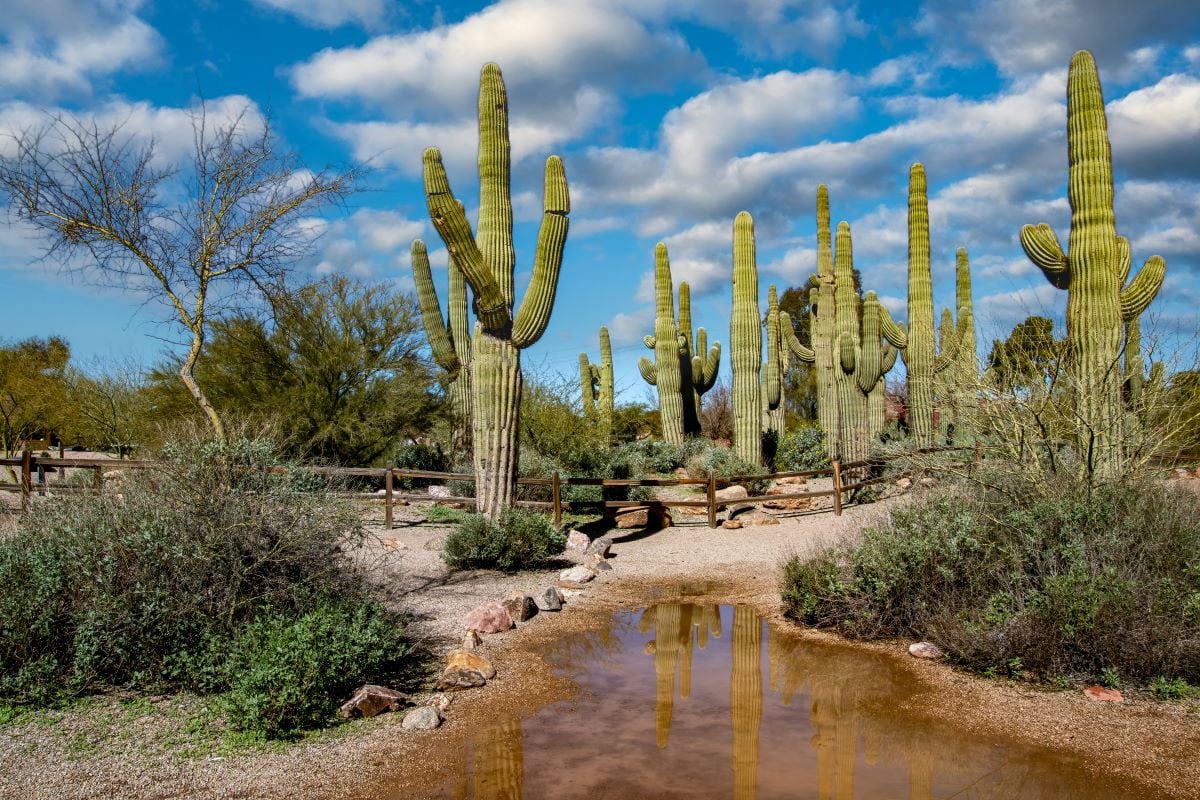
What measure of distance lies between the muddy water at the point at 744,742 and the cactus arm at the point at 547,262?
19.6ft

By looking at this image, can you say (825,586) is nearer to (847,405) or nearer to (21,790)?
(21,790)

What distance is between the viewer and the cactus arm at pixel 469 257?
12.6 meters

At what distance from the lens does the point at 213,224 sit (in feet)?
38.8

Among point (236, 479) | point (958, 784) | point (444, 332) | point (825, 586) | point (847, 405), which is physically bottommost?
point (958, 784)

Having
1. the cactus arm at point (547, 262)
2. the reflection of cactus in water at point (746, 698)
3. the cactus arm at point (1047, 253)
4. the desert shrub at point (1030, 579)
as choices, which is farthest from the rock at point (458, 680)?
the cactus arm at point (1047, 253)

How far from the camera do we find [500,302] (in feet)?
42.9

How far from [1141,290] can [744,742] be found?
11230mm

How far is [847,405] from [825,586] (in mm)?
11889

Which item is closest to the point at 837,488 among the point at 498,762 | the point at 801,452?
the point at 801,452

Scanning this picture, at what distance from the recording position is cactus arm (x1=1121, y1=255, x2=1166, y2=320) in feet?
44.9

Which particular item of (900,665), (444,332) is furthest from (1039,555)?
(444,332)

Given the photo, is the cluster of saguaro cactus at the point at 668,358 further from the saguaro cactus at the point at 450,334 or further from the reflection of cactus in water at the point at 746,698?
the reflection of cactus in water at the point at 746,698

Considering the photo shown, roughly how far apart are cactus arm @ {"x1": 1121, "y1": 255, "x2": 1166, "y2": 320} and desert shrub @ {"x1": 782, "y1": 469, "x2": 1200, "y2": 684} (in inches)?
218

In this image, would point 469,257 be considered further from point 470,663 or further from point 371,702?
point 371,702
